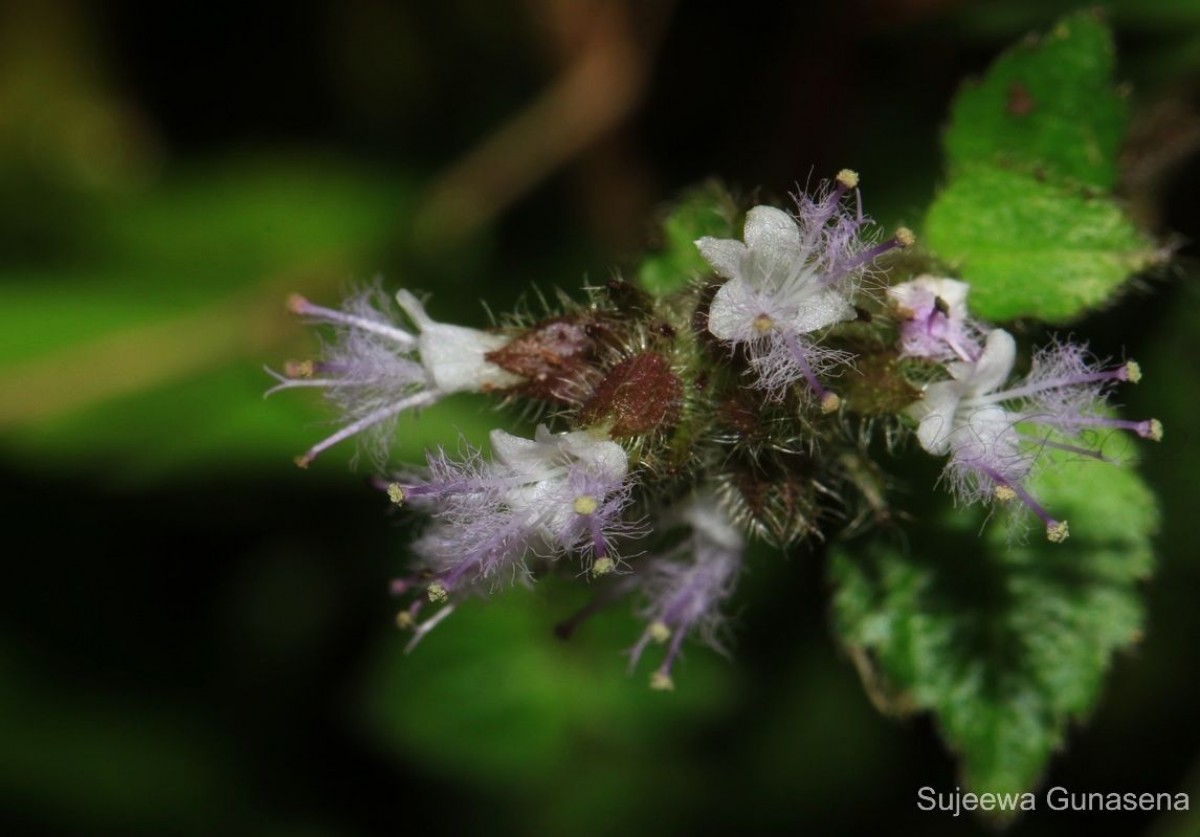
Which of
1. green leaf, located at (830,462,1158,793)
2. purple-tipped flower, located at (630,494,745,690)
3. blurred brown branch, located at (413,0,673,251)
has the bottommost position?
green leaf, located at (830,462,1158,793)

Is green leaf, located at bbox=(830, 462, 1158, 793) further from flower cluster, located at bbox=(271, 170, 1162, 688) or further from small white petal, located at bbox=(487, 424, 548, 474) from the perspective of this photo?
small white petal, located at bbox=(487, 424, 548, 474)

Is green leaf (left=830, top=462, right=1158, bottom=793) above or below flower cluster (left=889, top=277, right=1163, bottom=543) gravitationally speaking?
below

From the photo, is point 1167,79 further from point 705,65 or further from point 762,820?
point 762,820

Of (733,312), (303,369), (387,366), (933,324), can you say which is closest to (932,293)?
(933,324)

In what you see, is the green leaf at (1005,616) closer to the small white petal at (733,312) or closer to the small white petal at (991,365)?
the small white petal at (991,365)

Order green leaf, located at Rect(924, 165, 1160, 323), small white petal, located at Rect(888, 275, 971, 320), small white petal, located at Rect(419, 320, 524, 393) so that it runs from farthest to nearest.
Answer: green leaf, located at Rect(924, 165, 1160, 323) < small white petal, located at Rect(419, 320, 524, 393) < small white petal, located at Rect(888, 275, 971, 320)

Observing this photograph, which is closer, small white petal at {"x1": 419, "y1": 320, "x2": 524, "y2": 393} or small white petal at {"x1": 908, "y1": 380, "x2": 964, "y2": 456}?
small white petal at {"x1": 908, "y1": 380, "x2": 964, "y2": 456}

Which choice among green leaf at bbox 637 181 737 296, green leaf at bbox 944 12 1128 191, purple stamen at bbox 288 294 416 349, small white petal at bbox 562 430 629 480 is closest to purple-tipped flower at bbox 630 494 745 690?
small white petal at bbox 562 430 629 480

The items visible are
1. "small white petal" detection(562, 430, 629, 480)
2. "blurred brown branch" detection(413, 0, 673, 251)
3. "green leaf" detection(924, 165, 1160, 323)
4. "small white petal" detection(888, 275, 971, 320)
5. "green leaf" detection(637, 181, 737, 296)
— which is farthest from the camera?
"blurred brown branch" detection(413, 0, 673, 251)
